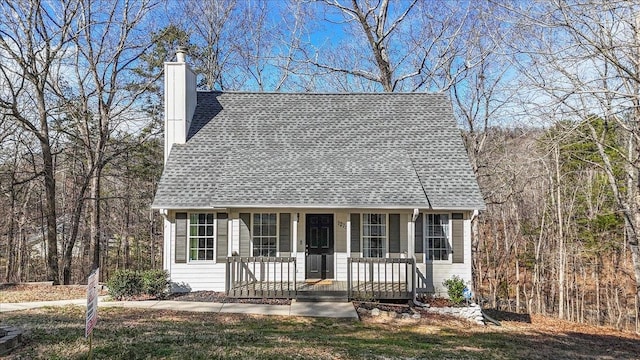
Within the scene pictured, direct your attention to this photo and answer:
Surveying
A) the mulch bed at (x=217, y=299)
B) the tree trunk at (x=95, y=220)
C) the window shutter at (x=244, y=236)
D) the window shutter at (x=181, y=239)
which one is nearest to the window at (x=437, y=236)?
the mulch bed at (x=217, y=299)

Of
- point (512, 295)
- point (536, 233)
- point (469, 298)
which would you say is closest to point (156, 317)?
point (469, 298)

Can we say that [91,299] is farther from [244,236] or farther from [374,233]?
[374,233]

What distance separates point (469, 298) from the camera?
12289mm

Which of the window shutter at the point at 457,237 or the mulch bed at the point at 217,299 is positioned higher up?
the window shutter at the point at 457,237

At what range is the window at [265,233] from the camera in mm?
13078

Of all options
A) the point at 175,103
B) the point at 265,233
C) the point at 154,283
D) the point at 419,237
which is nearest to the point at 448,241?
the point at 419,237

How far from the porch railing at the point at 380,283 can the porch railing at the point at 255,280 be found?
1561 millimetres

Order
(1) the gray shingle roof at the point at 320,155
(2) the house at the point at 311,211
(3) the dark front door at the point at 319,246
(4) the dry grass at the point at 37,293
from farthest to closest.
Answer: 1. (3) the dark front door at the point at 319,246
2. (1) the gray shingle roof at the point at 320,155
3. (4) the dry grass at the point at 37,293
4. (2) the house at the point at 311,211

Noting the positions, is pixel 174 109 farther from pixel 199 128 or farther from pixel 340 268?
pixel 340 268

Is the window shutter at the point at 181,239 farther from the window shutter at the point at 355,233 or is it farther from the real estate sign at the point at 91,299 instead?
the real estate sign at the point at 91,299

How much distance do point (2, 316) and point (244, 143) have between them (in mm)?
7902

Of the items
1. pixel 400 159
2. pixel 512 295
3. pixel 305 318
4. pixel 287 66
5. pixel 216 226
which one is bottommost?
pixel 512 295

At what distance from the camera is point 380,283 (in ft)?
41.1

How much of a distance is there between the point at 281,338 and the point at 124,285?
5.81 meters
